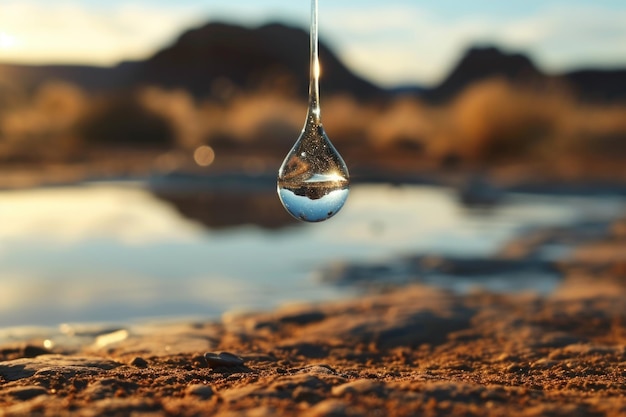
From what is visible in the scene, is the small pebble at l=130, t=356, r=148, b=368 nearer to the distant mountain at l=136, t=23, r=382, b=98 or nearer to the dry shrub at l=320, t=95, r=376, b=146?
the dry shrub at l=320, t=95, r=376, b=146

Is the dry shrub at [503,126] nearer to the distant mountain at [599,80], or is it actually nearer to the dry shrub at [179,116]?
the dry shrub at [179,116]

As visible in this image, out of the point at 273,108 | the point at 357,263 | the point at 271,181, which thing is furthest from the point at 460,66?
the point at 357,263

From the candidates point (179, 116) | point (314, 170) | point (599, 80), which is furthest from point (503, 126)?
point (599, 80)

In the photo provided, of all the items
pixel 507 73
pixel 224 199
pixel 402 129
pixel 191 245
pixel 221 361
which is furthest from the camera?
pixel 507 73

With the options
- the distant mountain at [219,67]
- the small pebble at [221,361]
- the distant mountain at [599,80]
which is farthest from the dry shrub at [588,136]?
the distant mountain at [599,80]

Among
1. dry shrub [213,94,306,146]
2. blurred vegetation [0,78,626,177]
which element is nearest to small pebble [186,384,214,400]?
blurred vegetation [0,78,626,177]

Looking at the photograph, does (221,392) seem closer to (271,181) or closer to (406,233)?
(406,233)

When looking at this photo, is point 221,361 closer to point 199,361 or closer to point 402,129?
point 199,361
